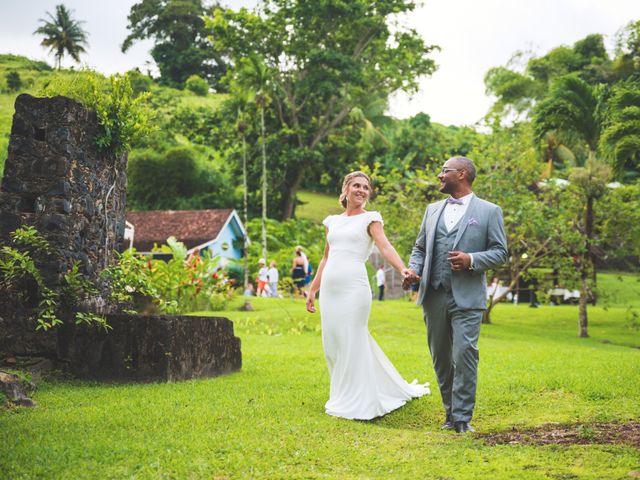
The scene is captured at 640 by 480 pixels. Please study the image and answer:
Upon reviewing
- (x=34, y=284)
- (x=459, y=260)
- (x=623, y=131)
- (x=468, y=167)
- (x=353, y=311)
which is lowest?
(x=353, y=311)

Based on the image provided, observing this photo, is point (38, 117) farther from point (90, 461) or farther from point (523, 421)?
point (523, 421)

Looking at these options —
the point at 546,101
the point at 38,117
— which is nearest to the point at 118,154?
the point at 38,117

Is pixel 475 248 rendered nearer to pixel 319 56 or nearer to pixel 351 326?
pixel 351 326

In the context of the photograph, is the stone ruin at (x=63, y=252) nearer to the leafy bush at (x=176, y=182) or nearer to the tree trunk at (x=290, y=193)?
the tree trunk at (x=290, y=193)

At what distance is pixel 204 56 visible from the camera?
72.1 meters

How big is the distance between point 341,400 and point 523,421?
178 cm

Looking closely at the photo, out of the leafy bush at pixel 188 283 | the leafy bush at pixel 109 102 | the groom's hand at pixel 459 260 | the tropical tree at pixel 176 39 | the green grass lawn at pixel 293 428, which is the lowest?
the green grass lawn at pixel 293 428

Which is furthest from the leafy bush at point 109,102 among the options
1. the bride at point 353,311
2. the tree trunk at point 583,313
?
the tree trunk at point 583,313

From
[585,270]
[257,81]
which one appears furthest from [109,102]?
[257,81]

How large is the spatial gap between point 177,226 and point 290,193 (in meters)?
9.47

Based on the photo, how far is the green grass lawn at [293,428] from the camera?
4.79m

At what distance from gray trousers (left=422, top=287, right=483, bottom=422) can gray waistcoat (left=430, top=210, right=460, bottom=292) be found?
9 cm

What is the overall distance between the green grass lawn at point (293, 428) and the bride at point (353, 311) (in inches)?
10.5

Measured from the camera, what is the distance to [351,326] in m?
7.43
